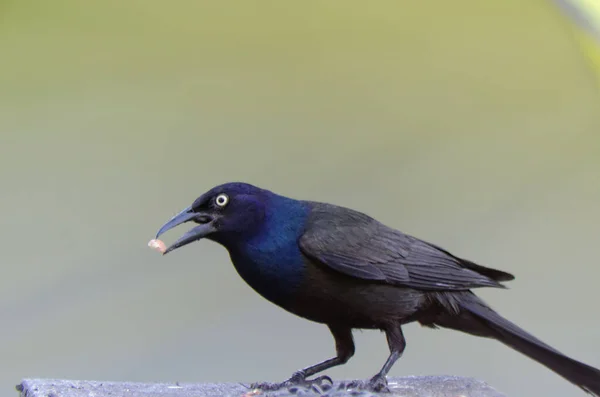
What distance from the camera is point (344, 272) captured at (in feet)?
7.93

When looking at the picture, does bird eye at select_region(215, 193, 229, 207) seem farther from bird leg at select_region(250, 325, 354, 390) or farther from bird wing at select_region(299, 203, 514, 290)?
bird leg at select_region(250, 325, 354, 390)

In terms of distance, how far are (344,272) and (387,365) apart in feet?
1.15

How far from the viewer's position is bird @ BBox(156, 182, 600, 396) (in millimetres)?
2402

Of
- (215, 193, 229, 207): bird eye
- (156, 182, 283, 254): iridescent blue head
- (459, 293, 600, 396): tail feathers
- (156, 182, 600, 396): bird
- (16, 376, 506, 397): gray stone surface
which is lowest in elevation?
(16, 376, 506, 397): gray stone surface

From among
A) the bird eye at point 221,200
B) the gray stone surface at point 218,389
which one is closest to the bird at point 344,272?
Answer: the bird eye at point 221,200

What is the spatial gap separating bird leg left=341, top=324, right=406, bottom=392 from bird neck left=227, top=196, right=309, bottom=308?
0.38 metres

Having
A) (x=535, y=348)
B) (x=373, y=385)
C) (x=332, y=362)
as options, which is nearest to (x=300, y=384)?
(x=332, y=362)

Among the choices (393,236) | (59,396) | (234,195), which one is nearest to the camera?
(59,396)

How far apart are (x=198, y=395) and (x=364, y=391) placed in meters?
0.62

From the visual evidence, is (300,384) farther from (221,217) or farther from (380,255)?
(221,217)

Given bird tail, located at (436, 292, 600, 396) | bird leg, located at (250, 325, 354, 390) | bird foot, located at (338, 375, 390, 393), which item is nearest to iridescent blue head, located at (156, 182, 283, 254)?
bird leg, located at (250, 325, 354, 390)

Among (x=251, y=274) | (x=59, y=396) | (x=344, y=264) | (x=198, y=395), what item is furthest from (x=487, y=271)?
(x=59, y=396)

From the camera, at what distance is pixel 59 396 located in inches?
90.9

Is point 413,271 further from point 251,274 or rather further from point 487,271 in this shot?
point 251,274
